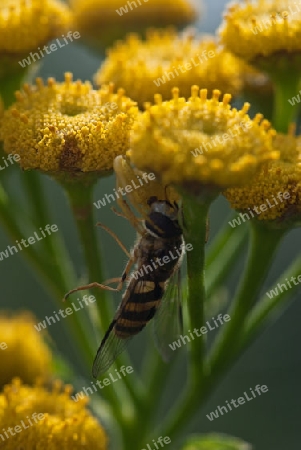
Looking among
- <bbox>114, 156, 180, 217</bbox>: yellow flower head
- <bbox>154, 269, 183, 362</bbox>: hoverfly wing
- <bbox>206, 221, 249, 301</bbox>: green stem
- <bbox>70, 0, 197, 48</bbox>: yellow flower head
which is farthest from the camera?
<bbox>70, 0, 197, 48</bbox>: yellow flower head

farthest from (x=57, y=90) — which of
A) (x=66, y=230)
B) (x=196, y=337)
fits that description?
(x=66, y=230)

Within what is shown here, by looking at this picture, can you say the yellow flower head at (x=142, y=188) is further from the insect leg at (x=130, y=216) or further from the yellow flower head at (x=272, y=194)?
the yellow flower head at (x=272, y=194)

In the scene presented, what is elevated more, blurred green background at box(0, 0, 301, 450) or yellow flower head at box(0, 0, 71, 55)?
yellow flower head at box(0, 0, 71, 55)

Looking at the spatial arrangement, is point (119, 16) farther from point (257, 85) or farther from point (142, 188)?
point (142, 188)

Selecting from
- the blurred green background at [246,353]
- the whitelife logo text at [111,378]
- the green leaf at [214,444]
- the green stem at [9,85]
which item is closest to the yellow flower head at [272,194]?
the whitelife logo text at [111,378]

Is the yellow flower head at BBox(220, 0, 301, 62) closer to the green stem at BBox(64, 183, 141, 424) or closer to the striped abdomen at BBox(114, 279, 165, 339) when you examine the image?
the green stem at BBox(64, 183, 141, 424)

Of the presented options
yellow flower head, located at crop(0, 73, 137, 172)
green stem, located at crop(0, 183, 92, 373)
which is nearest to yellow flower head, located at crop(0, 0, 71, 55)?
yellow flower head, located at crop(0, 73, 137, 172)

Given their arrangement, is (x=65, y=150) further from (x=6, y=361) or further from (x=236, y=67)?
(x=6, y=361)

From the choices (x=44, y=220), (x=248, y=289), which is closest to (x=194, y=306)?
(x=248, y=289)
